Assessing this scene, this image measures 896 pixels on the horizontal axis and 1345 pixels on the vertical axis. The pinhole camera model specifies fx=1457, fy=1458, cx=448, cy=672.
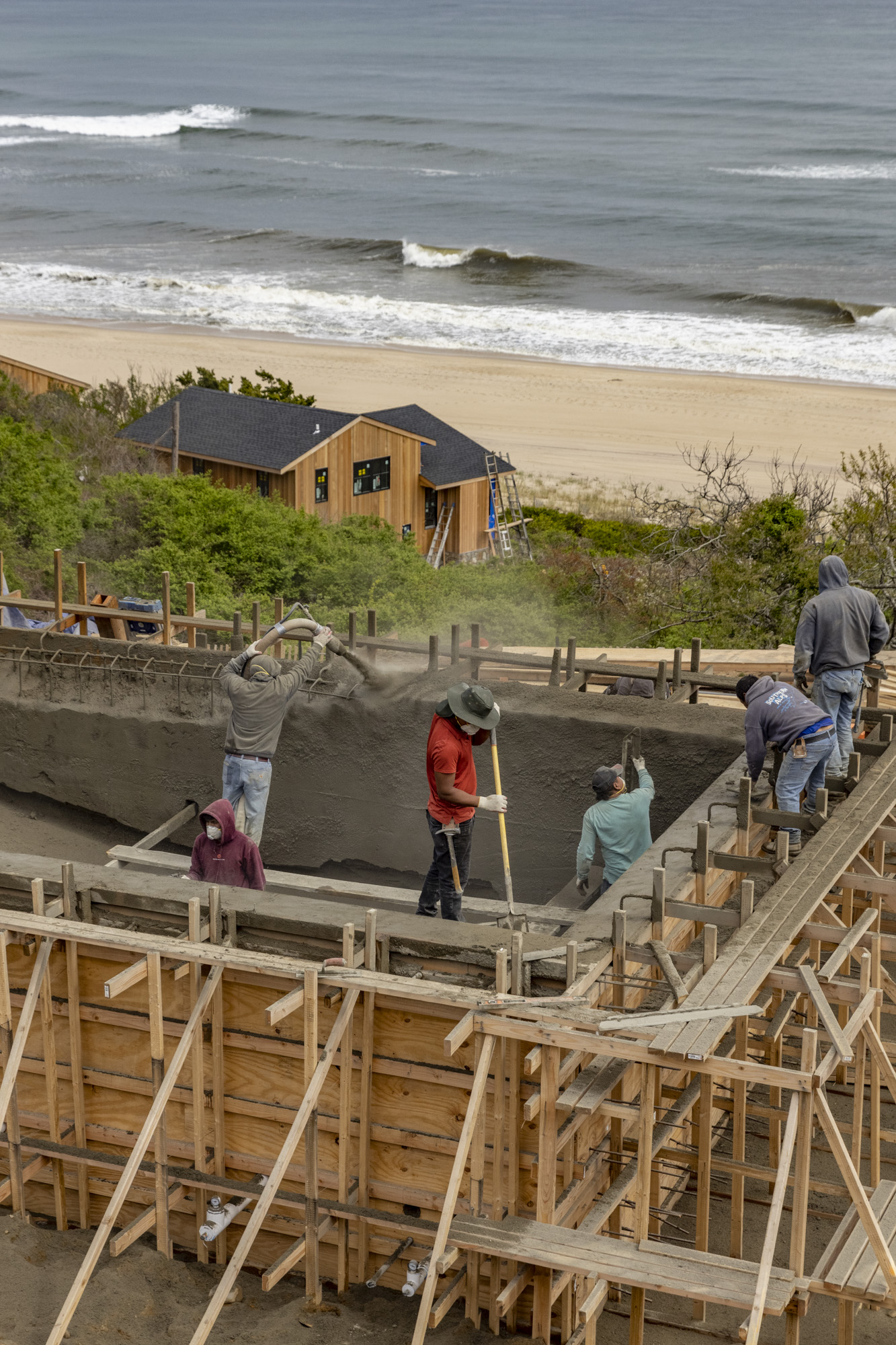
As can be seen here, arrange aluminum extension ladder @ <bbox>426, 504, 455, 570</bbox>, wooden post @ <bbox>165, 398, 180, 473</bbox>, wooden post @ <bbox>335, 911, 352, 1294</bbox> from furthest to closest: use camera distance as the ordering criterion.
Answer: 1. aluminum extension ladder @ <bbox>426, 504, 455, 570</bbox>
2. wooden post @ <bbox>165, 398, 180, 473</bbox>
3. wooden post @ <bbox>335, 911, 352, 1294</bbox>

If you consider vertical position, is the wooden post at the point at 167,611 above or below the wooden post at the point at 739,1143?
above

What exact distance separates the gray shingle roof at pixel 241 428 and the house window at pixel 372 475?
4.03ft

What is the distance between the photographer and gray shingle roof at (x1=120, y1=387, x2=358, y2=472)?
1281 inches

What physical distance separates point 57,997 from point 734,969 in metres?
3.94

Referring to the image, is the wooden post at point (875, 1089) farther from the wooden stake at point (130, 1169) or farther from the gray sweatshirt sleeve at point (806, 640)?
the wooden stake at point (130, 1169)

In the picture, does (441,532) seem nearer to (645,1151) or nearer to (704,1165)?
(704,1165)

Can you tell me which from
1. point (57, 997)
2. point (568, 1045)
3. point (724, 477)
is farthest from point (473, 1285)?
point (724, 477)

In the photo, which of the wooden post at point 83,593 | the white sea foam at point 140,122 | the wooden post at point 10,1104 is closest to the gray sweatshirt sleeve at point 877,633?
the wooden post at point 10,1104

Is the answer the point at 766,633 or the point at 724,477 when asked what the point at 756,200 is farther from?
the point at 766,633

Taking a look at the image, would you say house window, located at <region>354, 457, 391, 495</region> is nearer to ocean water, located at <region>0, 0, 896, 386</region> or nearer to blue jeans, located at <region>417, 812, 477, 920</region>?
ocean water, located at <region>0, 0, 896, 386</region>

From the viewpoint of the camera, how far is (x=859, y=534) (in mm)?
21656

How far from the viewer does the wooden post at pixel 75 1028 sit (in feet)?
27.3

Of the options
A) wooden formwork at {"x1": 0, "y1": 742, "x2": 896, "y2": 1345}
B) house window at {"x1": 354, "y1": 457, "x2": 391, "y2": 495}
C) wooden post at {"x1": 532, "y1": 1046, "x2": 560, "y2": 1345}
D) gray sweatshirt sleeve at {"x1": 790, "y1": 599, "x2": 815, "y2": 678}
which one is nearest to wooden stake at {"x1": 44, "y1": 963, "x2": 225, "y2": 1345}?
wooden formwork at {"x1": 0, "y1": 742, "x2": 896, "y2": 1345}

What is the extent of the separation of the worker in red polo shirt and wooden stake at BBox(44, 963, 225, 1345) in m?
2.07
